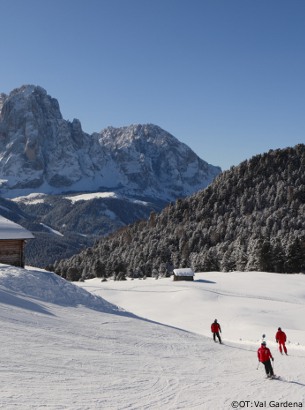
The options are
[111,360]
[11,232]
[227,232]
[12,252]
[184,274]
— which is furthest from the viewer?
[227,232]

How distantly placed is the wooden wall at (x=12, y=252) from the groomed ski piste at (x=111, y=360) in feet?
22.1

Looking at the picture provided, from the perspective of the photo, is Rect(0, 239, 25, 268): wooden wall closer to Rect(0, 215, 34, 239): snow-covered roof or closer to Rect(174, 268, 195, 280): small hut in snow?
Rect(0, 215, 34, 239): snow-covered roof

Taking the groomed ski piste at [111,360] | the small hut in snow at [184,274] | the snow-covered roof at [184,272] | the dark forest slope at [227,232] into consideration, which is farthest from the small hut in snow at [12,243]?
the dark forest slope at [227,232]

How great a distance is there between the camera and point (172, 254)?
106 meters

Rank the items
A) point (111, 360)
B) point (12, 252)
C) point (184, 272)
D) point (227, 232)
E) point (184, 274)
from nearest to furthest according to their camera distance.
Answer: point (111, 360) → point (12, 252) → point (184, 274) → point (184, 272) → point (227, 232)

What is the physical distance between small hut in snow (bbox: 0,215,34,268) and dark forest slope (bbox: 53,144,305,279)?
51.2m

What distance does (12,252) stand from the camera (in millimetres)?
38438

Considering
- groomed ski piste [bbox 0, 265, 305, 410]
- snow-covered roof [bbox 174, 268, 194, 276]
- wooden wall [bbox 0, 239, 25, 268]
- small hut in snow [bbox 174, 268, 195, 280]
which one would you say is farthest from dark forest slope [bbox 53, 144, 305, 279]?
wooden wall [bbox 0, 239, 25, 268]

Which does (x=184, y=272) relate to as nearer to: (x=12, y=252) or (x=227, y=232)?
(x=227, y=232)

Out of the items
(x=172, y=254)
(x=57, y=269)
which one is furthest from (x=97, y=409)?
(x=57, y=269)

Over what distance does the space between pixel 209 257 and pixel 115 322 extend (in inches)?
2608

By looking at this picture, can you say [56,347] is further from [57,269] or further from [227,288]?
[57,269]

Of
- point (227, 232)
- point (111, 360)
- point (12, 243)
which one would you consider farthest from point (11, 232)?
point (227, 232)

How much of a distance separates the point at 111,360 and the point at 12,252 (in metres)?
23.2
